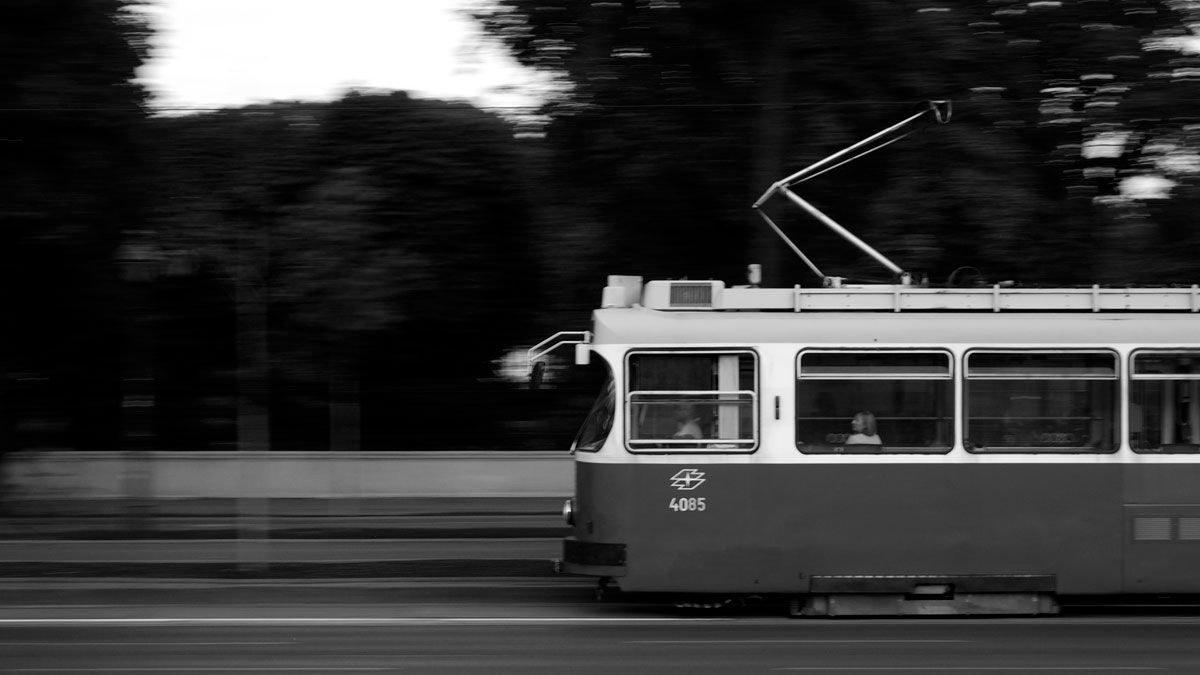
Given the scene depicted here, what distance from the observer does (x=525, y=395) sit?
2219 cm

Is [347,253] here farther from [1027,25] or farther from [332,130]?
[1027,25]

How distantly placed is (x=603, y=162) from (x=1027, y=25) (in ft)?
16.8

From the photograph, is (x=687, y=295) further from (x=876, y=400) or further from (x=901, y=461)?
(x=901, y=461)

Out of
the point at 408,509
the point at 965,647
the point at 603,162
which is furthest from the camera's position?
the point at 408,509

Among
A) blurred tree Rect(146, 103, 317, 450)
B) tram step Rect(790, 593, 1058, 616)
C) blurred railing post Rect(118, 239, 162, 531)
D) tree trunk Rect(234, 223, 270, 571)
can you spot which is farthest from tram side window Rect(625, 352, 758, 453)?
blurred railing post Rect(118, 239, 162, 531)

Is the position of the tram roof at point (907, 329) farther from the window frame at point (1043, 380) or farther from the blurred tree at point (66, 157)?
the blurred tree at point (66, 157)

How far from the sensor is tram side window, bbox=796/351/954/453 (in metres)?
11.0

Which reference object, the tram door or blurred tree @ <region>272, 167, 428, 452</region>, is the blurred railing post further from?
the tram door

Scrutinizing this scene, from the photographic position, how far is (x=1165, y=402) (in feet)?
36.3

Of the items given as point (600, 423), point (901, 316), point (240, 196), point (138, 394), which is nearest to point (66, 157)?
point (240, 196)

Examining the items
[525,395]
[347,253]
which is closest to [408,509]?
[525,395]

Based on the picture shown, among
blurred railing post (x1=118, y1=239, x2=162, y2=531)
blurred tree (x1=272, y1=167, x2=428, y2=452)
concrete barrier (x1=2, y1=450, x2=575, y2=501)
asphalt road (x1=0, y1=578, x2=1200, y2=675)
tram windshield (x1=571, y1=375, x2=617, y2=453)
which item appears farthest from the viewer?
concrete barrier (x1=2, y1=450, x2=575, y2=501)

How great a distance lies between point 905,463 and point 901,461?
3 centimetres

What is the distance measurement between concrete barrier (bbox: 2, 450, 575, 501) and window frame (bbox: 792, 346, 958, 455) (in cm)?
1117
